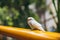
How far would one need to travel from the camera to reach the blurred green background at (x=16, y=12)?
9.25ft

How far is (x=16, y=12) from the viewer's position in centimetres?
297

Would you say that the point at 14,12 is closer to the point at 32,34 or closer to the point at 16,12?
the point at 16,12

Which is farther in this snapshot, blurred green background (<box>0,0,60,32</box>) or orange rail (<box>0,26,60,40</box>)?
blurred green background (<box>0,0,60,32</box>)

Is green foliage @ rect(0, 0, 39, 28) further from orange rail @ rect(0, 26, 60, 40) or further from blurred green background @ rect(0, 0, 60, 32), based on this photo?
orange rail @ rect(0, 26, 60, 40)

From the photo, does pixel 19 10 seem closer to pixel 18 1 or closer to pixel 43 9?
pixel 18 1

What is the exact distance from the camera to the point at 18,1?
293 cm

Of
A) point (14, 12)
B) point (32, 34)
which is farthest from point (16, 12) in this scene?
point (32, 34)

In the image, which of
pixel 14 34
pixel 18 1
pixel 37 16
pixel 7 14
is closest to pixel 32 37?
pixel 14 34

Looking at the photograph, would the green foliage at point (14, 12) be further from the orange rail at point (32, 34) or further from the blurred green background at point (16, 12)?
the orange rail at point (32, 34)

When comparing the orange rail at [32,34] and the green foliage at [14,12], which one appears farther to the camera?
the green foliage at [14,12]

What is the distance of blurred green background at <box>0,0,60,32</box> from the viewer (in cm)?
282

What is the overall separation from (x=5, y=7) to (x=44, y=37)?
2630mm

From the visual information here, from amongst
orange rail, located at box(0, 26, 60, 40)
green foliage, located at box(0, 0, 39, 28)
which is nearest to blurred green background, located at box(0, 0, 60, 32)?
green foliage, located at box(0, 0, 39, 28)

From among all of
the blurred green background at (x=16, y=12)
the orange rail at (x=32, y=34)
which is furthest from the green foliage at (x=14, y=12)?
the orange rail at (x=32, y=34)
